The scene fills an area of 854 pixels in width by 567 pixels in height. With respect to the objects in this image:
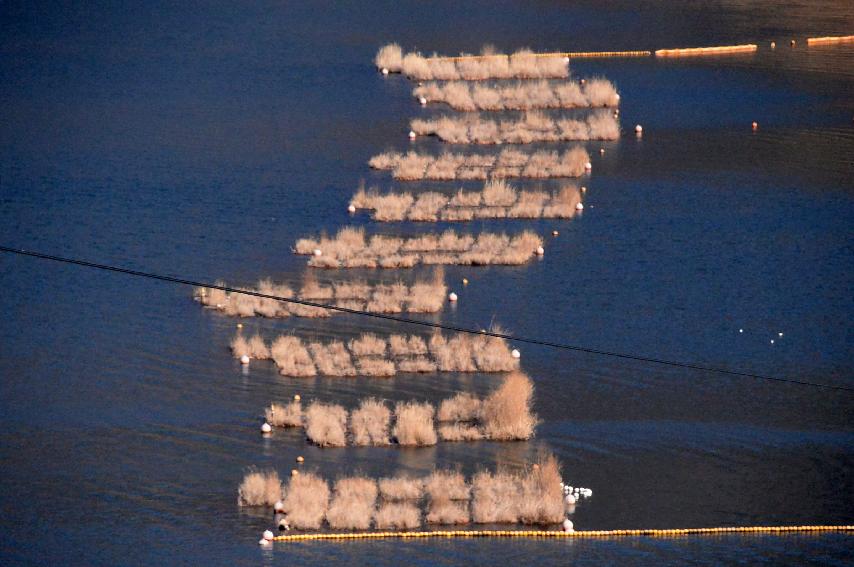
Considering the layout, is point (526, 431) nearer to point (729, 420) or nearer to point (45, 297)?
point (729, 420)

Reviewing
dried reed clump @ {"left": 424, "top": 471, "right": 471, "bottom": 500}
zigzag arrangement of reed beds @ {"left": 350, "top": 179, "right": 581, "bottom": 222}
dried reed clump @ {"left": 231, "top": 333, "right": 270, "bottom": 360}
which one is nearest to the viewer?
dried reed clump @ {"left": 424, "top": 471, "right": 471, "bottom": 500}

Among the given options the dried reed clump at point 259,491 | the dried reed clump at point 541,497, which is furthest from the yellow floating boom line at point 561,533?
the dried reed clump at point 259,491

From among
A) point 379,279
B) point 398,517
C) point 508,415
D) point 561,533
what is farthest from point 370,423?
point 379,279

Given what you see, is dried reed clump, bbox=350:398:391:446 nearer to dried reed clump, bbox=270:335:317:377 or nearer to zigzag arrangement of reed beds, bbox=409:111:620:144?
dried reed clump, bbox=270:335:317:377

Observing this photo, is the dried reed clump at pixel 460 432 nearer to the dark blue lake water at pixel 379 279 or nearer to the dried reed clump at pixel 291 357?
the dark blue lake water at pixel 379 279

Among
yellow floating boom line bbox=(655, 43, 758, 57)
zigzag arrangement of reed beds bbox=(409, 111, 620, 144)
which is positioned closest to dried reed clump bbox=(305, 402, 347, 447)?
zigzag arrangement of reed beds bbox=(409, 111, 620, 144)
